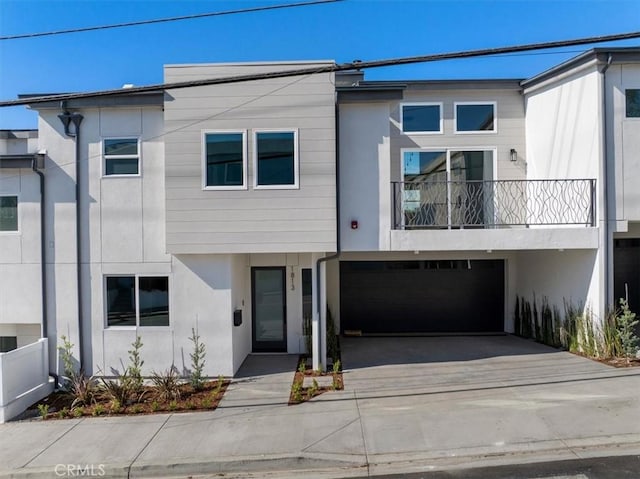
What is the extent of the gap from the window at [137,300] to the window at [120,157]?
6.83 feet

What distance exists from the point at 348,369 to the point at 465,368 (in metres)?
2.31

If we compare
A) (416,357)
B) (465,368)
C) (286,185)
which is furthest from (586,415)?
(286,185)

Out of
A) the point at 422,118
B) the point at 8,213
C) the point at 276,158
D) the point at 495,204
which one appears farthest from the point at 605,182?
the point at 8,213

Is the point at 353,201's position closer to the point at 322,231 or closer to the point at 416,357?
the point at 322,231

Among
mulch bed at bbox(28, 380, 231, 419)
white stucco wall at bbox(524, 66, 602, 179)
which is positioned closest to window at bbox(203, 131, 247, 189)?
mulch bed at bbox(28, 380, 231, 419)

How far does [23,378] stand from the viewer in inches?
286

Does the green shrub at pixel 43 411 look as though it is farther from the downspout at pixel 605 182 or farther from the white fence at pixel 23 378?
the downspout at pixel 605 182

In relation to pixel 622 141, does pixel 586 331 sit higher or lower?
lower

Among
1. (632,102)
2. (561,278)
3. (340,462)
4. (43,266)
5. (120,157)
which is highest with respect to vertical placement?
(632,102)

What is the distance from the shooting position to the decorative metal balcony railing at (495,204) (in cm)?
892

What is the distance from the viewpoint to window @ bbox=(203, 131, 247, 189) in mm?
7906

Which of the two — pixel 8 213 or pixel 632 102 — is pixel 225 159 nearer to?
pixel 8 213

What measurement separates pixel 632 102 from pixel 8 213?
42.0 ft
